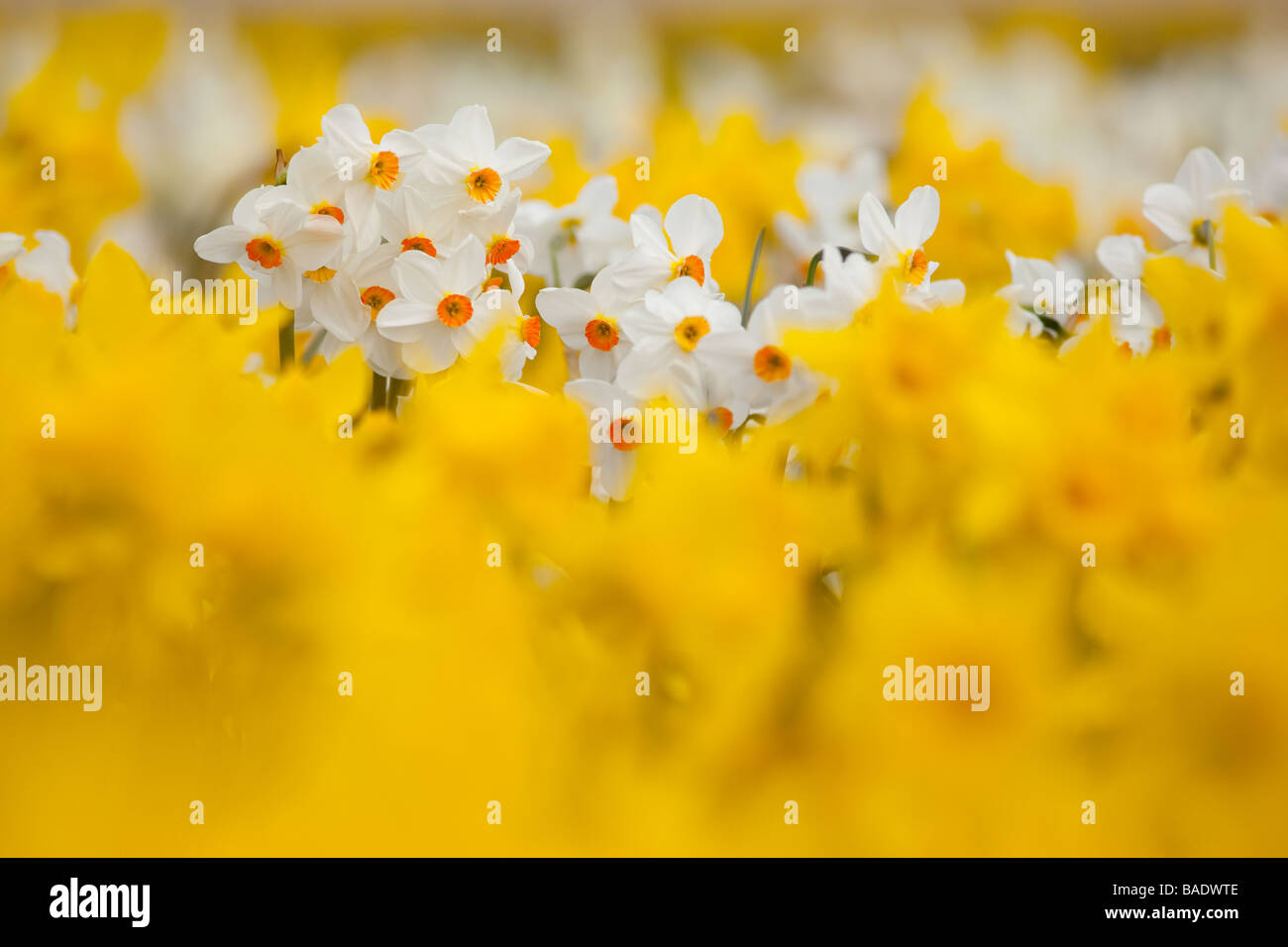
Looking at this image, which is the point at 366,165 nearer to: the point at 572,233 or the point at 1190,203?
the point at 572,233

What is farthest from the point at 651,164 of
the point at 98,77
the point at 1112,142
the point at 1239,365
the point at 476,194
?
the point at 1112,142

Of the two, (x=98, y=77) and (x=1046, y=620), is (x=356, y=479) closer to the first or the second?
(x=1046, y=620)

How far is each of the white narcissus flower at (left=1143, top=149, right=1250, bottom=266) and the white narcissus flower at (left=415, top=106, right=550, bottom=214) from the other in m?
0.26

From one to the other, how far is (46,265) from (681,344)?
25cm

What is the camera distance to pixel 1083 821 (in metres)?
0.26

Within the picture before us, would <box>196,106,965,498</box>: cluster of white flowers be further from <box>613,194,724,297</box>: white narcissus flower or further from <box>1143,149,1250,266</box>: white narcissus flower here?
<box>1143,149,1250,266</box>: white narcissus flower

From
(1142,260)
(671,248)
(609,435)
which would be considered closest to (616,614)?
(609,435)

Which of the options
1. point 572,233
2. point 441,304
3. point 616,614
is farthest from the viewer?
point 572,233

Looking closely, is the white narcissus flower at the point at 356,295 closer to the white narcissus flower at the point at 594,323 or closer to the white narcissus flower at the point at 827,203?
the white narcissus flower at the point at 594,323

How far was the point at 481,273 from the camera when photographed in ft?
1.25

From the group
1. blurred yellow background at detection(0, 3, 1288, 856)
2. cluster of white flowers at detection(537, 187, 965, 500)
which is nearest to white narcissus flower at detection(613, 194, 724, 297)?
cluster of white flowers at detection(537, 187, 965, 500)

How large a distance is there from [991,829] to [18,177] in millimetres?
587

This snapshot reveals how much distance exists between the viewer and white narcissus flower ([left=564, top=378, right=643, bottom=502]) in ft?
1.07

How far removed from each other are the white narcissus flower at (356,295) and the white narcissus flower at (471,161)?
3 cm
